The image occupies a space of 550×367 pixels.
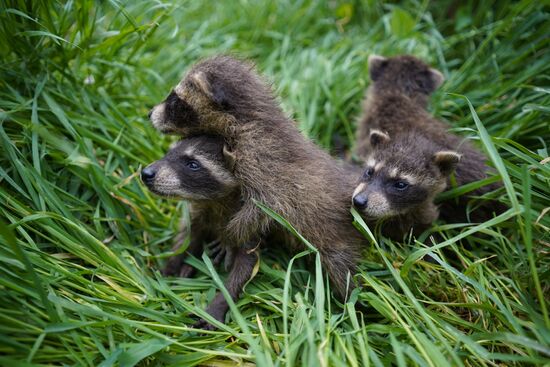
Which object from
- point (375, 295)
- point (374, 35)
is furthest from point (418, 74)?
point (375, 295)

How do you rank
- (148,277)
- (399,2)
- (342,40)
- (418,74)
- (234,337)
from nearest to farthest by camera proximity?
(234,337), (148,277), (418,74), (342,40), (399,2)

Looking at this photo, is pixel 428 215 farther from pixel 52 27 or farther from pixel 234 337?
pixel 52 27

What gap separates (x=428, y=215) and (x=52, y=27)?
143 inches

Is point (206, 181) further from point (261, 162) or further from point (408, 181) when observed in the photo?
point (408, 181)

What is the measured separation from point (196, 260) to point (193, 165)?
87 cm

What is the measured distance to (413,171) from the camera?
13.3 ft

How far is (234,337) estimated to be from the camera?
3.28 meters

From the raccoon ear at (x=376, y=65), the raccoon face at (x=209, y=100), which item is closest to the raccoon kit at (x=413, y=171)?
the raccoon ear at (x=376, y=65)

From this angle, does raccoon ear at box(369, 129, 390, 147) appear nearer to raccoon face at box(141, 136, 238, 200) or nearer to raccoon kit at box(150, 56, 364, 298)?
raccoon kit at box(150, 56, 364, 298)

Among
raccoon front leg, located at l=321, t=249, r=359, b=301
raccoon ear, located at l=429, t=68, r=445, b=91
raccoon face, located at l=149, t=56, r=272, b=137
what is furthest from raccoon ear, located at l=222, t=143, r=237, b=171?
raccoon ear, located at l=429, t=68, r=445, b=91

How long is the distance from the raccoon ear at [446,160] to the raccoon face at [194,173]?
179 cm

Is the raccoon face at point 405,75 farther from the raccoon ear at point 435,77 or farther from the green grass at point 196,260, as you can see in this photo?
the green grass at point 196,260

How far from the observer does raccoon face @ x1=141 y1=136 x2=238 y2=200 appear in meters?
3.59

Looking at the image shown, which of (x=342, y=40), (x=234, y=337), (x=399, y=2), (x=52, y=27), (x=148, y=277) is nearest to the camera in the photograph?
(x=234, y=337)
